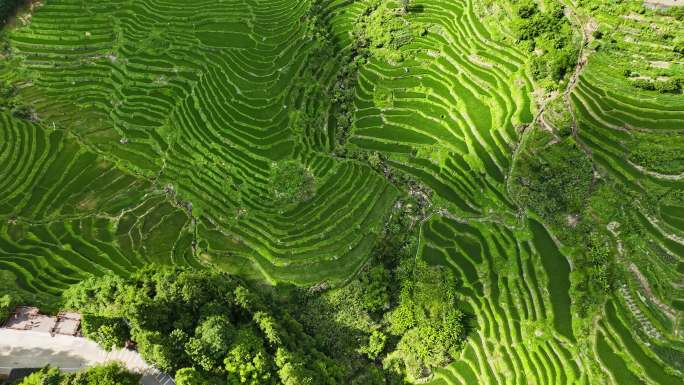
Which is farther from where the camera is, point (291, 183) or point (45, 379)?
point (291, 183)

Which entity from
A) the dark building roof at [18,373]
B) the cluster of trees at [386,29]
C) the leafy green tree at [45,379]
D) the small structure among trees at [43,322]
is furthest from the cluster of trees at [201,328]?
the cluster of trees at [386,29]

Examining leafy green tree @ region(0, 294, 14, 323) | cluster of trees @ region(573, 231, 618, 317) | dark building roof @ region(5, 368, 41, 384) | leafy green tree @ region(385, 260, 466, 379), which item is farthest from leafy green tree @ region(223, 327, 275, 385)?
cluster of trees @ region(573, 231, 618, 317)

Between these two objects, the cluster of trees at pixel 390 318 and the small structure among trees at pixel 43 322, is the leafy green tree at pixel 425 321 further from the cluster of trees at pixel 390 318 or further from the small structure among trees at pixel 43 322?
the small structure among trees at pixel 43 322

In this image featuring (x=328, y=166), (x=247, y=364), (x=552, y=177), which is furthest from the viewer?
(x=328, y=166)

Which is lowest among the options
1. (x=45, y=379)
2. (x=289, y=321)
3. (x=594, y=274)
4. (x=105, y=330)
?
(x=45, y=379)

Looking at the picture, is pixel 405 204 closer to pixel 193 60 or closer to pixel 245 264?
pixel 245 264

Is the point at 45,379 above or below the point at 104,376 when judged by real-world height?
below

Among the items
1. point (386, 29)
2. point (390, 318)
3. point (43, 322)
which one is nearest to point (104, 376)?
point (43, 322)

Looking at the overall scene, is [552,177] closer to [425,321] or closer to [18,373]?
[425,321]
